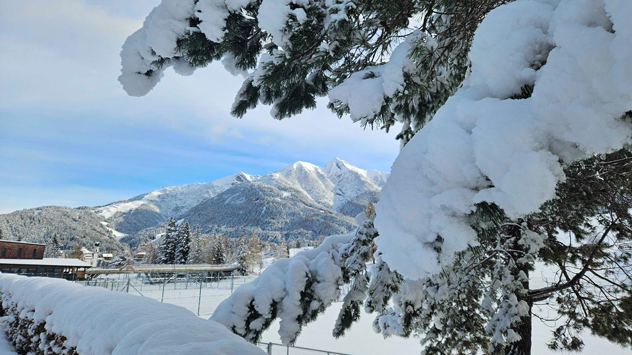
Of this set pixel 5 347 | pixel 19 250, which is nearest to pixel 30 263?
pixel 19 250

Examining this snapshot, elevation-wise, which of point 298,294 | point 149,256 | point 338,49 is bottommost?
point 149,256

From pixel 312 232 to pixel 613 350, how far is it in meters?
147

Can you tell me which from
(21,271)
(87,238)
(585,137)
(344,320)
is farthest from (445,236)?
(87,238)

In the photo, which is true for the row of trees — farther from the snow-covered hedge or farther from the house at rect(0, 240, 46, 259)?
the snow-covered hedge

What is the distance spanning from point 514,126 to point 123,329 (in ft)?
7.86

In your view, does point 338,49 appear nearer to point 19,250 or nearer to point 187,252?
point 19,250

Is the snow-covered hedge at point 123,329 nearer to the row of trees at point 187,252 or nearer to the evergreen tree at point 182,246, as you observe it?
the evergreen tree at point 182,246

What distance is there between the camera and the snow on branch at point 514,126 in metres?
0.64

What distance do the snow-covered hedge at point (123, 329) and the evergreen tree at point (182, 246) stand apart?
53.3m

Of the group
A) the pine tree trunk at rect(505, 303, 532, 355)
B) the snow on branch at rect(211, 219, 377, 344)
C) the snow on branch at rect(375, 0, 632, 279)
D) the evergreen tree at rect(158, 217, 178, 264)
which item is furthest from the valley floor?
the evergreen tree at rect(158, 217, 178, 264)

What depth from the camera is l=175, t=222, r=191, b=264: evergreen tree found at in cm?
5256

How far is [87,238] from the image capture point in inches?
5704

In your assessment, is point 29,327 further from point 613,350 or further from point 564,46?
point 613,350

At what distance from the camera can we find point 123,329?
194 cm
